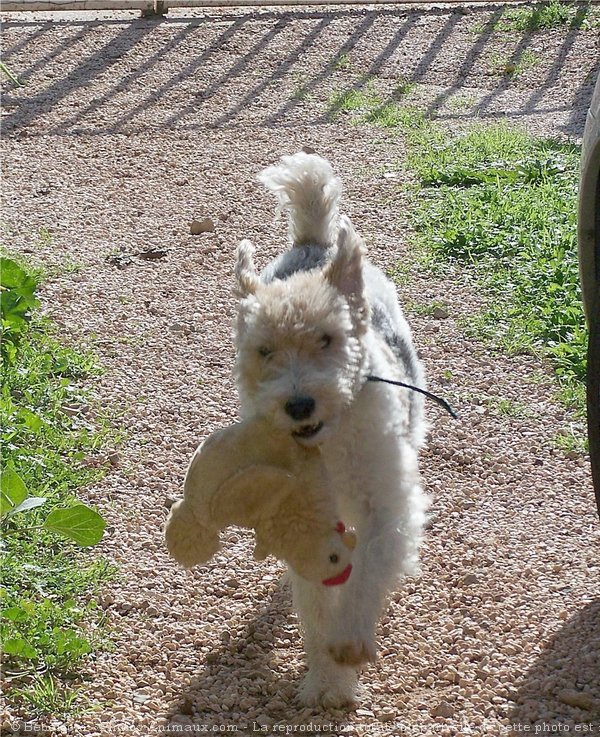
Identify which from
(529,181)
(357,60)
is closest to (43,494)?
(529,181)

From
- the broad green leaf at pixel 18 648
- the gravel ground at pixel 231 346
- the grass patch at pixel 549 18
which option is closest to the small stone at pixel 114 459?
the gravel ground at pixel 231 346

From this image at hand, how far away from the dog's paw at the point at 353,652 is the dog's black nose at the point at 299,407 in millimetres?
679

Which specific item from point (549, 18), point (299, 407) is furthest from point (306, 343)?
point (549, 18)

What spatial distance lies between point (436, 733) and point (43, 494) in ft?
6.16

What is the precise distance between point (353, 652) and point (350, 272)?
1.20 m

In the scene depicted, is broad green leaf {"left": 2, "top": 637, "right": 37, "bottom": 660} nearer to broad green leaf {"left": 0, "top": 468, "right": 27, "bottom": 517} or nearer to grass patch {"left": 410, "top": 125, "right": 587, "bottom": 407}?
broad green leaf {"left": 0, "top": 468, "right": 27, "bottom": 517}

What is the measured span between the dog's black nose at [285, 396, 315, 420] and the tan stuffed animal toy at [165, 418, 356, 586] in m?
0.12

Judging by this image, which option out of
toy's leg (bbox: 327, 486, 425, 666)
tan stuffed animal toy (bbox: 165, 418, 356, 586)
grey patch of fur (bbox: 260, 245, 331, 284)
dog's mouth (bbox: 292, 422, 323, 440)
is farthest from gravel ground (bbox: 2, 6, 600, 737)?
grey patch of fur (bbox: 260, 245, 331, 284)

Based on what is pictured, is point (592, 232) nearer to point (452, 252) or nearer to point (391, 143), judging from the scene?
point (452, 252)

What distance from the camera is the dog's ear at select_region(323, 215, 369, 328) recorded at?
3.59 metres

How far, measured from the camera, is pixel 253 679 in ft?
12.2

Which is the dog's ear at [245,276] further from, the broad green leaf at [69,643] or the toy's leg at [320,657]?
the broad green leaf at [69,643]

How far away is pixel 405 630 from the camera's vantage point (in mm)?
3934

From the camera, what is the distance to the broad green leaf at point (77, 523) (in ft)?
11.6
